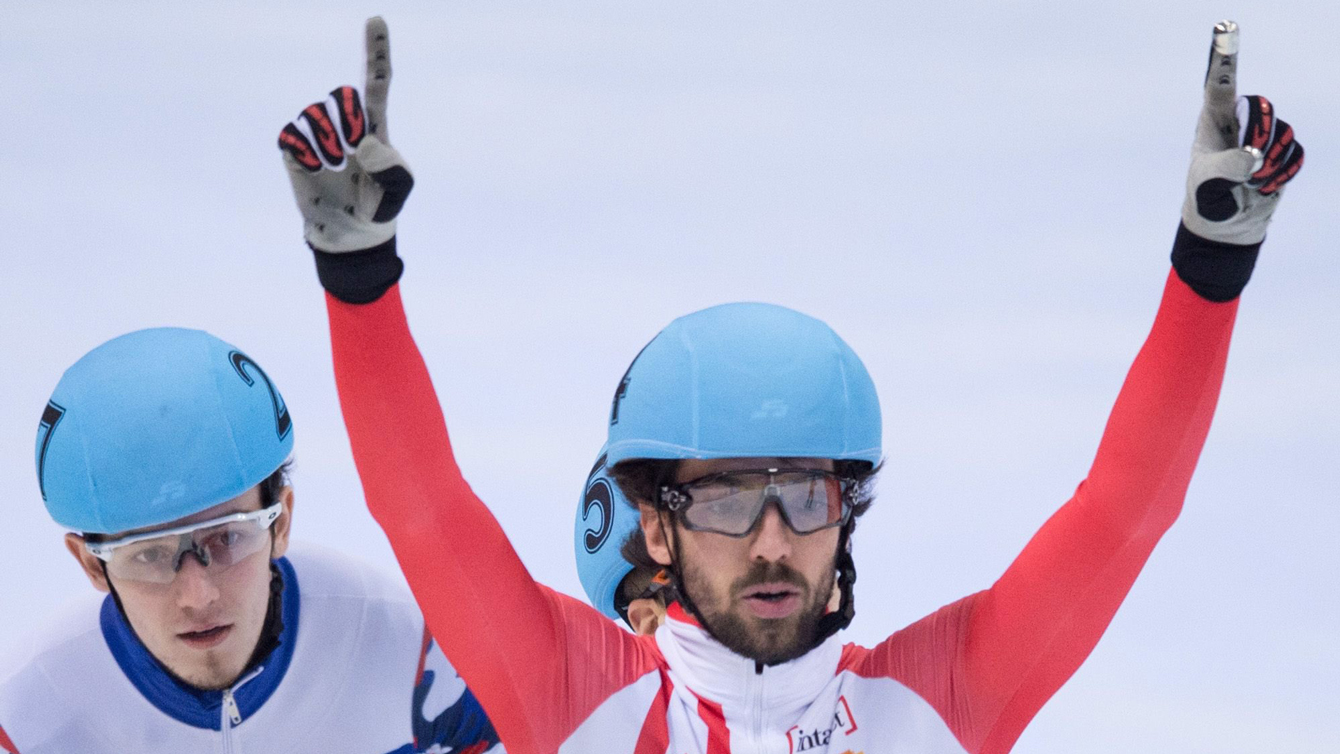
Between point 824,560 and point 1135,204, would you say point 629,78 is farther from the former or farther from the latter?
point 824,560

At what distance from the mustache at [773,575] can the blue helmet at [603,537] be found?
1.15m

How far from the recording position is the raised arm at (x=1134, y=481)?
2.84m

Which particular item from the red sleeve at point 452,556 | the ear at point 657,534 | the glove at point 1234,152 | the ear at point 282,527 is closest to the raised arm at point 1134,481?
the glove at point 1234,152

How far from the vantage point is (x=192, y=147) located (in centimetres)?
761

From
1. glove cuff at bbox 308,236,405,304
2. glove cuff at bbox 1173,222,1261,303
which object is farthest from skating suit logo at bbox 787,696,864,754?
glove cuff at bbox 308,236,405,304

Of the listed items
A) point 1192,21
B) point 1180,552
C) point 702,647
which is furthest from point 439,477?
point 1192,21

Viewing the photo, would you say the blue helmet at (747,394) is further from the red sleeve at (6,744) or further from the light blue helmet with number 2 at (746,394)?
the red sleeve at (6,744)

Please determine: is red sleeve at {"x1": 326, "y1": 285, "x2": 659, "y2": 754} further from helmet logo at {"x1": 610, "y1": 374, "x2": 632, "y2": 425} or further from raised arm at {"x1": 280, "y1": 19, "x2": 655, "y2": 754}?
helmet logo at {"x1": 610, "y1": 374, "x2": 632, "y2": 425}

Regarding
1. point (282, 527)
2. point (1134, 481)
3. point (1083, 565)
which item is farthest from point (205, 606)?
point (1134, 481)

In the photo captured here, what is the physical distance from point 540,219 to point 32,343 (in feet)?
7.49

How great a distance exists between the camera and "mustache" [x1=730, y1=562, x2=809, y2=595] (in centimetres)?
313

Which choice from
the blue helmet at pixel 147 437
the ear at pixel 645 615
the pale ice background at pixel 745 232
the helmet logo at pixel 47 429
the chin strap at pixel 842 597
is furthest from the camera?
the pale ice background at pixel 745 232

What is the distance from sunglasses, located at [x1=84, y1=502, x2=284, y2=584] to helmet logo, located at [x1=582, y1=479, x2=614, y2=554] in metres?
1.11

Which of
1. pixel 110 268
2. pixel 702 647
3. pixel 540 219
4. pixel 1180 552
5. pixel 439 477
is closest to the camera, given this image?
pixel 439 477
